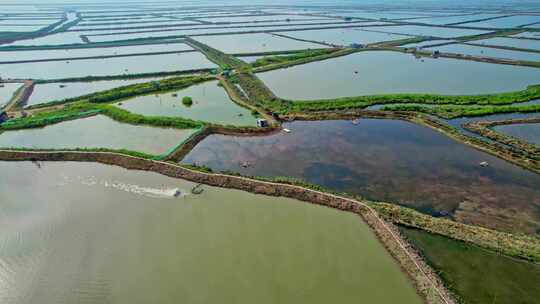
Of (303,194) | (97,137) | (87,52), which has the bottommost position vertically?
(303,194)

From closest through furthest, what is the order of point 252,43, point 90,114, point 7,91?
1. point 90,114
2. point 7,91
3. point 252,43

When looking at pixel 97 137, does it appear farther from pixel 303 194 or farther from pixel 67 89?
pixel 303 194

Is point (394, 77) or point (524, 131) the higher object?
point (394, 77)

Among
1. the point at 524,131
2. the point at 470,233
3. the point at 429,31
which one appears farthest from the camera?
the point at 429,31

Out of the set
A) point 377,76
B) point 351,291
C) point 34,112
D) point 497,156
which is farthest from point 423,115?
point 34,112

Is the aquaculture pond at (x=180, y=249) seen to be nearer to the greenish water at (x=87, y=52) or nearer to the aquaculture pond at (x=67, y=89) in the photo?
the aquaculture pond at (x=67, y=89)

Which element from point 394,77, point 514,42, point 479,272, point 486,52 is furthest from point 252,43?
point 479,272

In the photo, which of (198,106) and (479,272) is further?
(198,106)
